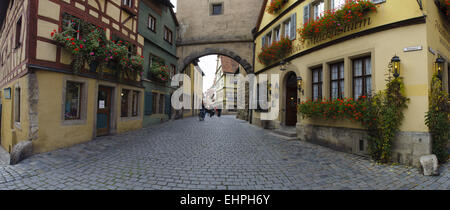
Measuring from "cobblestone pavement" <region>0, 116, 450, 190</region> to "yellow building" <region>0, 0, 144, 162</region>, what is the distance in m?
0.93

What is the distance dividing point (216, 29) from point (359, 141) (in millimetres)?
12712

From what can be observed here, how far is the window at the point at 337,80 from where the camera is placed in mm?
5824

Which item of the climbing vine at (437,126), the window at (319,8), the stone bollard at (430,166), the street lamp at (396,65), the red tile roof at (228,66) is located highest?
the red tile roof at (228,66)

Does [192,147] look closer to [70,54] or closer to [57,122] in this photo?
[57,122]

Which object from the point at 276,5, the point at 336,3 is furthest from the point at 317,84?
the point at 276,5

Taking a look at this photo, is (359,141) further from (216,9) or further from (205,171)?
(216,9)

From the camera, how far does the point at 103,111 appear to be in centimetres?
720

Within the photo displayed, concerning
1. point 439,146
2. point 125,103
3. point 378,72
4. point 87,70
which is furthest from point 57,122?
point 439,146

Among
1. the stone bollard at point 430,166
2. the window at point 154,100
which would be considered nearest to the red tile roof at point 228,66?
the window at point 154,100

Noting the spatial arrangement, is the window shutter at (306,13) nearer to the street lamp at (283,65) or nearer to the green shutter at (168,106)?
the street lamp at (283,65)

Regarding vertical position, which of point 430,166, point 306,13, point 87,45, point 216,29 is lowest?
point 430,166

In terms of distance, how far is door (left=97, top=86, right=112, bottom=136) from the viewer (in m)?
6.98

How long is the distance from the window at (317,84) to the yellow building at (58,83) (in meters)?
7.76

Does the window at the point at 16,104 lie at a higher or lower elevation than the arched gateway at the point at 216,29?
lower
